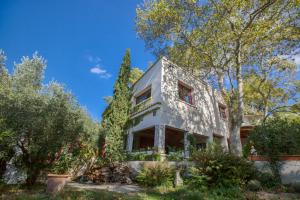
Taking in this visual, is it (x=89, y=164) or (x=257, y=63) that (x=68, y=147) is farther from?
(x=257, y=63)

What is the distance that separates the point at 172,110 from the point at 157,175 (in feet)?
17.9

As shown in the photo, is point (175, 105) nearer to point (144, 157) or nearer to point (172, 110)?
point (172, 110)

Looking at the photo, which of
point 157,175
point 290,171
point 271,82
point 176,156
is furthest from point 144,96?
point 271,82

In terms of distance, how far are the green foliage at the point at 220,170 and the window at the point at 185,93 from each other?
23.8 feet

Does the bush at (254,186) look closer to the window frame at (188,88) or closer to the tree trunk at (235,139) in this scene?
the tree trunk at (235,139)

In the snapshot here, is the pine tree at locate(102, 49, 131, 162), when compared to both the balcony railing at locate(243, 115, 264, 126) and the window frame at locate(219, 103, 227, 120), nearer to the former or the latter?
the window frame at locate(219, 103, 227, 120)

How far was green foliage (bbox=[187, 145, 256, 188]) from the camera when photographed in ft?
24.7

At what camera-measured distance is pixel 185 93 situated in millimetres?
15781

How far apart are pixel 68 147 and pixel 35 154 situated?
1402mm

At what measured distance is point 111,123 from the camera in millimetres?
13391

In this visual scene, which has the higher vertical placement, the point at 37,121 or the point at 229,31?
the point at 229,31

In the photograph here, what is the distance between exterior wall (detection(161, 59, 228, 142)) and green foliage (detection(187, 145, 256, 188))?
468 centimetres

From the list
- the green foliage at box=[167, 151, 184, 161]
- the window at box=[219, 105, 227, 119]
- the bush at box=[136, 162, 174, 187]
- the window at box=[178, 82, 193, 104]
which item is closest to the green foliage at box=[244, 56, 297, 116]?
the window at box=[219, 105, 227, 119]

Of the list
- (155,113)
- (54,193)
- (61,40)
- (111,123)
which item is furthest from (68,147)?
(61,40)
